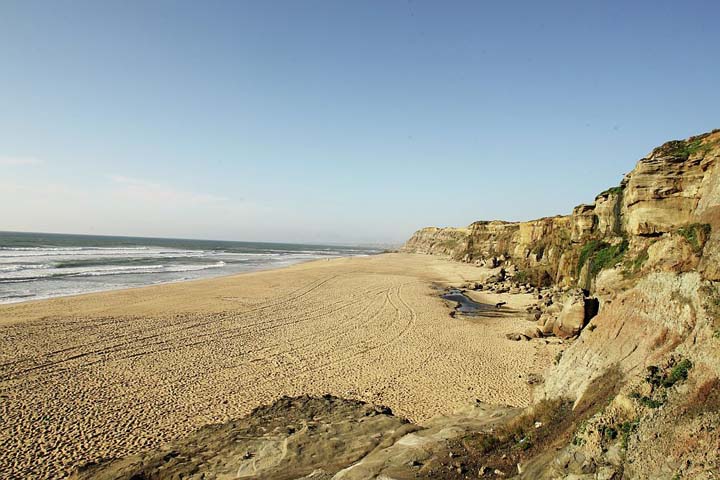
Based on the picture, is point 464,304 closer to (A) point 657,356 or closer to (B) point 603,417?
(A) point 657,356

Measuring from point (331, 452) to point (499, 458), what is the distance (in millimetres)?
3603

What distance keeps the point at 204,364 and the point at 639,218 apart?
16550 mm

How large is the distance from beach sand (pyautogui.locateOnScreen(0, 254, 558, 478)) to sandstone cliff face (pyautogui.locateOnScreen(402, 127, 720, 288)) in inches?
257

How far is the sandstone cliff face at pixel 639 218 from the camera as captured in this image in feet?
28.2

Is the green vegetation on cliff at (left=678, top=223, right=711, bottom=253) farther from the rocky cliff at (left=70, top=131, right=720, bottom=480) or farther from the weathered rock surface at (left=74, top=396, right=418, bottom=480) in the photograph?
the weathered rock surface at (left=74, top=396, right=418, bottom=480)

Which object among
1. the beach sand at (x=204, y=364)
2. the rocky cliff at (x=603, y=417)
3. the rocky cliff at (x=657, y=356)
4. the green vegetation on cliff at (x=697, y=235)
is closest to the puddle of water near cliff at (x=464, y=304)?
the beach sand at (x=204, y=364)

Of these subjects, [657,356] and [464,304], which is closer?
[657,356]

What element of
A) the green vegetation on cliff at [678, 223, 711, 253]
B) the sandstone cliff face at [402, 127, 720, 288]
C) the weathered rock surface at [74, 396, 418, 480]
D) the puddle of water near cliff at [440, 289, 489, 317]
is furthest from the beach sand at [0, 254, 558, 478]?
the green vegetation on cliff at [678, 223, 711, 253]

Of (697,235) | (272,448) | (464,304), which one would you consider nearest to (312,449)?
(272,448)

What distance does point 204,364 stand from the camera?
15219mm

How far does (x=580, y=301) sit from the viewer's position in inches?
695

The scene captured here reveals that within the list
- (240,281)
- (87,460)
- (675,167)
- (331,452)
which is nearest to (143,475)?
(87,460)

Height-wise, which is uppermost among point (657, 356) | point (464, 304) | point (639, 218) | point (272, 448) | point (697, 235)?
point (639, 218)

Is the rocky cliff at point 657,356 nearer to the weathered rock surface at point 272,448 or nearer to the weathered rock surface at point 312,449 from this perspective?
the weathered rock surface at point 312,449
